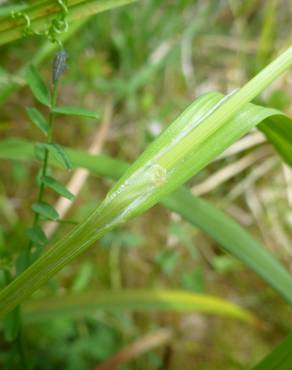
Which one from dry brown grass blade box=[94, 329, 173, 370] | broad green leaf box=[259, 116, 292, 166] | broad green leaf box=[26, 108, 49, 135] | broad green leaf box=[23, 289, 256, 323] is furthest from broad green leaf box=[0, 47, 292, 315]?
dry brown grass blade box=[94, 329, 173, 370]

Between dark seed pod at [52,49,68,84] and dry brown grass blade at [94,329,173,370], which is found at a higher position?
dark seed pod at [52,49,68,84]

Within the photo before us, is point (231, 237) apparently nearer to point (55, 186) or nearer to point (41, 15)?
point (55, 186)

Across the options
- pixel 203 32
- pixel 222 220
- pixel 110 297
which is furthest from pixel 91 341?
pixel 203 32

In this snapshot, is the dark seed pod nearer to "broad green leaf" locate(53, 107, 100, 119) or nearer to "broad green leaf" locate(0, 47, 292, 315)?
"broad green leaf" locate(53, 107, 100, 119)

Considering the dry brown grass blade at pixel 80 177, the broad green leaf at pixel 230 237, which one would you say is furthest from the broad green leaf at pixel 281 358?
the dry brown grass blade at pixel 80 177

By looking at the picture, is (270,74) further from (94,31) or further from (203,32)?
(203,32)

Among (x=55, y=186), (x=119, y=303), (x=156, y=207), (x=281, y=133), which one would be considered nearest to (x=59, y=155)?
(x=55, y=186)

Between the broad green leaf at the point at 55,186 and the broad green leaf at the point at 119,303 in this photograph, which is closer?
the broad green leaf at the point at 55,186

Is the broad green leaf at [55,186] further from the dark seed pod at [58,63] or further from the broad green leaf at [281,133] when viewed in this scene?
the broad green leaf at [281,133]
